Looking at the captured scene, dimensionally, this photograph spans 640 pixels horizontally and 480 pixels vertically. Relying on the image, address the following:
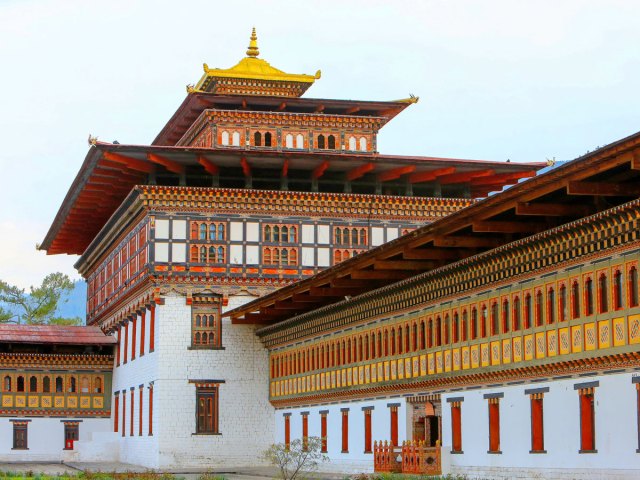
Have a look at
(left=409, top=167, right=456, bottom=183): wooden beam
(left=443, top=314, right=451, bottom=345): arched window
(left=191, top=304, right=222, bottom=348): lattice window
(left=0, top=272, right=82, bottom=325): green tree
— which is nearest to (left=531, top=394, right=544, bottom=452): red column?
(left=443, top=314, right=451, bottom=345): arched window

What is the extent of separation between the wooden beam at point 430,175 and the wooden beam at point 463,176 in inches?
22.7

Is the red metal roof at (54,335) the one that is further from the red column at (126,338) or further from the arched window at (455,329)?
the arched window at (455,329)

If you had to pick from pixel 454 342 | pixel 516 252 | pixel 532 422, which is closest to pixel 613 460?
pixel 532 422

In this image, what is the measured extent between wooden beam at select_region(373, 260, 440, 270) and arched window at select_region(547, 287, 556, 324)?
781 cm

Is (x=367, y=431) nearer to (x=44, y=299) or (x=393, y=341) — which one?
(x=393, y=341)

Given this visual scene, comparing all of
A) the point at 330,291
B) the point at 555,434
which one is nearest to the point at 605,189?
the point at 555,434

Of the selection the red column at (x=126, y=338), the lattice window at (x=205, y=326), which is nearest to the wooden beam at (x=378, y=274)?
the lattice window at (x=205, y=326)

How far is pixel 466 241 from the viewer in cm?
3506

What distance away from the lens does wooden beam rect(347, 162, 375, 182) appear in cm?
5328

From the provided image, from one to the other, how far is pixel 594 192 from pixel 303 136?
2976cm

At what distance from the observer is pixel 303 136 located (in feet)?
187

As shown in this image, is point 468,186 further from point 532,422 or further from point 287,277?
point 532,422

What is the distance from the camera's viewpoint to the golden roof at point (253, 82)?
59594 millimetres

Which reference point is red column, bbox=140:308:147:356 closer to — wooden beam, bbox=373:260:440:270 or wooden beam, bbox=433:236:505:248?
wooden beam, bbox=373:260:440:270
